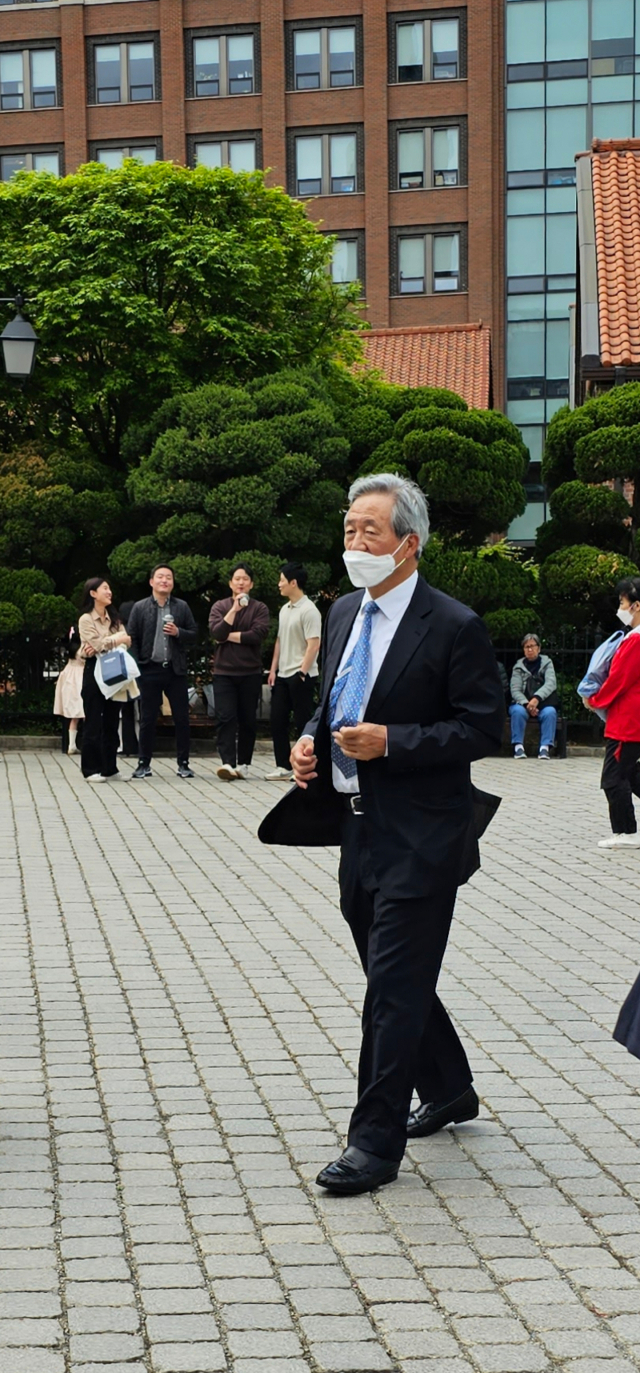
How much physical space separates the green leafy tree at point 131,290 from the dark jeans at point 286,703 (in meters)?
7.31

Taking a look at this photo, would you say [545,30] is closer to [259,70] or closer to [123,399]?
[259,70]

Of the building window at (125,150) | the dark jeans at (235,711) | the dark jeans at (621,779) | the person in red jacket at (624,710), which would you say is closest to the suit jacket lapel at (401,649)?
the person in red jacket at (624,710)

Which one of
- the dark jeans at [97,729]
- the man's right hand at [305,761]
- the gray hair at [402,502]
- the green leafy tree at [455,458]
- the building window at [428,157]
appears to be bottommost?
the dark jeans at [97,729]

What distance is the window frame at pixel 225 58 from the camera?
49.7 m

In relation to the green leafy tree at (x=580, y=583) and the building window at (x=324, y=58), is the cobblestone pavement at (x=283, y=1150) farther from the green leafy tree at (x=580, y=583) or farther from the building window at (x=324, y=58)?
the building window at (x=324, y=58)

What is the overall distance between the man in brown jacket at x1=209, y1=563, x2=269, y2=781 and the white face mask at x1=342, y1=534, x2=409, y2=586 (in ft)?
35.3

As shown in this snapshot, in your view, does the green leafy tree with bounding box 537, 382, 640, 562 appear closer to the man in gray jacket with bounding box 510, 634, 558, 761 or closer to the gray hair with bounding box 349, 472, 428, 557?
the man in gray jacket with bounding box 510, 634, 558, 761

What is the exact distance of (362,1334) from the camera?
360 centimetres

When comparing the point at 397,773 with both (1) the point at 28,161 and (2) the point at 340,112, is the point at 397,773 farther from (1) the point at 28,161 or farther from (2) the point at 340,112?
(1) the point at 28,161

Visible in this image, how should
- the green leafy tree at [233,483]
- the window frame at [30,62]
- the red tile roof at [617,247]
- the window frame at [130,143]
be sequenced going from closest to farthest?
the green leafy tree at [233,483] < the red tile roof at [617,247] < the window frame at [130,143] < the window frame at [30,62]

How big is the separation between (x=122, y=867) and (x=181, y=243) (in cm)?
1375

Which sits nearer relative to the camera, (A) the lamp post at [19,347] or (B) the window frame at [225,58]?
(A) the lamp post at [19,347]

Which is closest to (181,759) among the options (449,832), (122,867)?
(122,867)

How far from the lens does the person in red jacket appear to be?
11.0m
